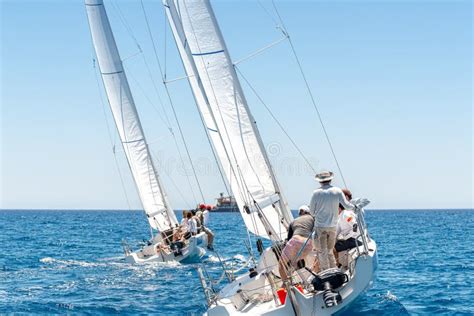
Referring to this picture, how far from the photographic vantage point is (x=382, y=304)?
15.0m

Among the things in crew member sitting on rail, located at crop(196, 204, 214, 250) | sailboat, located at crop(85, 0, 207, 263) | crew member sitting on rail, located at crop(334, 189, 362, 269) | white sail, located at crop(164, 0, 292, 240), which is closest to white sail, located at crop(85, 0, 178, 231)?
sailboat, located at crop(85, 0, 207, 263)

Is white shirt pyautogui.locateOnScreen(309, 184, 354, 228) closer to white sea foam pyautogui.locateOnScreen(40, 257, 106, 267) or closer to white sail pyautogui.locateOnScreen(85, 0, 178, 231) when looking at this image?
white sea foam pyautogui.locateOnScreen(40, 257, 106, 267)

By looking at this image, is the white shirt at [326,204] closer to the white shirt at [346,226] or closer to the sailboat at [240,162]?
the sailboat at [240,162]

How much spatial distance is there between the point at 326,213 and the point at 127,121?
19237 mm

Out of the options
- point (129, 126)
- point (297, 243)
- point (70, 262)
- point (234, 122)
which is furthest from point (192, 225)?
point (297, 243)

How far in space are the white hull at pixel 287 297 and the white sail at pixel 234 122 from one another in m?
1.34

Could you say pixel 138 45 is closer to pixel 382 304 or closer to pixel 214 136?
pixel 214 136

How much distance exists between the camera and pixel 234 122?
46.5 feet

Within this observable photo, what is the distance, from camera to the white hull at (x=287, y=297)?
11.2 meters

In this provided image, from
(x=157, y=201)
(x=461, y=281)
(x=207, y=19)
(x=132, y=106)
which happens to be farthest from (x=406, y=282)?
(x=132, y=106)

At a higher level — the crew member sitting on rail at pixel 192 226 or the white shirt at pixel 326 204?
the white shirt at pixel 326 204

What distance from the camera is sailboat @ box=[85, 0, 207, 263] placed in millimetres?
28995

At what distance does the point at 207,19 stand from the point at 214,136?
9.49 feet

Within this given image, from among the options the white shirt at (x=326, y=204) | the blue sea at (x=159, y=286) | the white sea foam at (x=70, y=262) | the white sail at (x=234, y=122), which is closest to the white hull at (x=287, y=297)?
the blue sea at (x=159, y=286)
